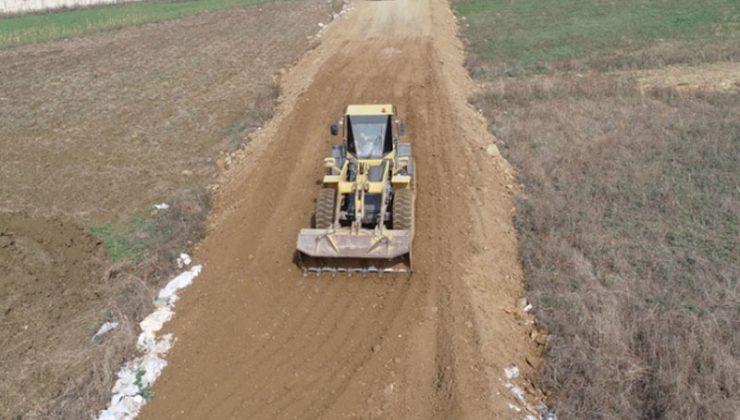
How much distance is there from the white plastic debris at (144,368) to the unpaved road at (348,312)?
200 millimetres

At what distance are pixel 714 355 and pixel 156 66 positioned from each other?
2647 cm

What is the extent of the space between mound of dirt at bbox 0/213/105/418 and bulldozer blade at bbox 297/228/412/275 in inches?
165

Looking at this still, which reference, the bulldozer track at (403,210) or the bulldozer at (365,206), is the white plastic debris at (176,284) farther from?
the bulldozer track at (403,210)

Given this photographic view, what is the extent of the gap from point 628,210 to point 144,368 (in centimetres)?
1041

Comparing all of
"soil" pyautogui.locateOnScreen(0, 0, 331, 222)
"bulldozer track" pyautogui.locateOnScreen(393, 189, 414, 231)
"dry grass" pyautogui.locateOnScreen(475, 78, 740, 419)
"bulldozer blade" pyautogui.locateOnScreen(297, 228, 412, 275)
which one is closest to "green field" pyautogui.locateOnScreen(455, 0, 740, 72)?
"dry grass" pyautogui.locateOnScreen(475, 78, 740, 419)

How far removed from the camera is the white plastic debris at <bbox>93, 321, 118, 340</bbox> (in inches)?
444

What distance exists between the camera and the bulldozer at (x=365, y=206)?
12.0 m

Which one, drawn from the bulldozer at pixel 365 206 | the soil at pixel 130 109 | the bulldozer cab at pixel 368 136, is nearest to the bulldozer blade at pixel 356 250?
the bulldozer at pixel 365 206

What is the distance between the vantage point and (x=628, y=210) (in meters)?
14.4

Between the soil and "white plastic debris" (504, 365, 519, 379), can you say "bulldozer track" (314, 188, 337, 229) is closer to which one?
"white plastic debris" (504, 365, 519, 379)

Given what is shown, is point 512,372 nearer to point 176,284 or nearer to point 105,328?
point 176,284

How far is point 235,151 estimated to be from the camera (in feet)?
64.2

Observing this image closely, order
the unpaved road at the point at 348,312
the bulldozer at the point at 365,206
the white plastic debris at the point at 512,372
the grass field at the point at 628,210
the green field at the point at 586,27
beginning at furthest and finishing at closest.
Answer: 1. the green field at the point at 586,27
2. the bulldozer at the point at 365,206
3. the white plastic debris at the point at 512,372
4. the unpaved road at the point at 348,312
5. the grass field at the point at 628,210

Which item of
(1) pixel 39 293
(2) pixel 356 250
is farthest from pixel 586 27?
(1) pixel 39 293
